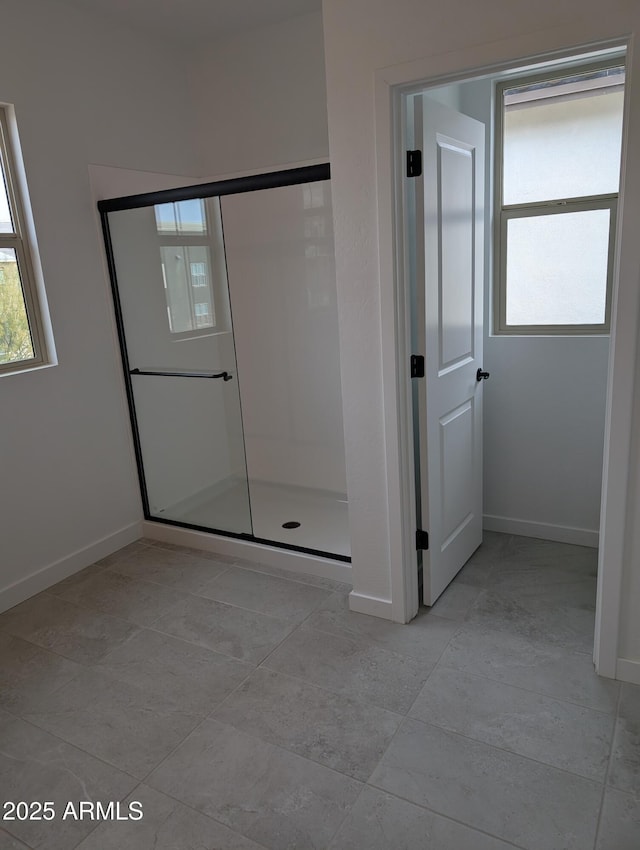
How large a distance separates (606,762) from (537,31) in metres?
2.17

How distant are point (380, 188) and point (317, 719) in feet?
6.04

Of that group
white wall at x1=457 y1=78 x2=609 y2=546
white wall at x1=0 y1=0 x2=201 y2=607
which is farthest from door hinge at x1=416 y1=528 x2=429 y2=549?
white wall at x1=0 y1=0 x2=201 y2=607

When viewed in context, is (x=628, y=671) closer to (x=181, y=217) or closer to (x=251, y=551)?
(x=251, y=551)

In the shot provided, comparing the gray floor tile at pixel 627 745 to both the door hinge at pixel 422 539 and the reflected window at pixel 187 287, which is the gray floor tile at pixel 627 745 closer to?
the door hinge at pixel 422 539

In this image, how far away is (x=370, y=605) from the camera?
2.62 meters

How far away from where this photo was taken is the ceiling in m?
2.95

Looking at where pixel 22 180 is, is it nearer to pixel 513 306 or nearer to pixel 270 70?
pixel 270 70

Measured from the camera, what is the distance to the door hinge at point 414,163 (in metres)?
2.22

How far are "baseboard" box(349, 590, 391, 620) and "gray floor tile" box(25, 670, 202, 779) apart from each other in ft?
2.70

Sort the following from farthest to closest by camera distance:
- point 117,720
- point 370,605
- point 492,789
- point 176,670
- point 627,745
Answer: point 370,605, point 176,670, point 117,720, point 627,745, point 492,789

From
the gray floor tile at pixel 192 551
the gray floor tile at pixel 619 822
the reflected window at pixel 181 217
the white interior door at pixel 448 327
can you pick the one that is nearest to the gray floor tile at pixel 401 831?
the gray floor tile at pixel 619 822

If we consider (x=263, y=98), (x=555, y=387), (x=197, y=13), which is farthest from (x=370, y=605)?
(x=197, y=13)

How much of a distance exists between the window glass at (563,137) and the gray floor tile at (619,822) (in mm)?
2371

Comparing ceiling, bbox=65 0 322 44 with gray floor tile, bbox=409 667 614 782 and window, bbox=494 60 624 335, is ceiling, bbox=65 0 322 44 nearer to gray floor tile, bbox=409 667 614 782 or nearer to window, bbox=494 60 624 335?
window, bbox=494 60 624 335
